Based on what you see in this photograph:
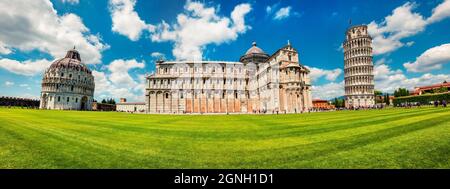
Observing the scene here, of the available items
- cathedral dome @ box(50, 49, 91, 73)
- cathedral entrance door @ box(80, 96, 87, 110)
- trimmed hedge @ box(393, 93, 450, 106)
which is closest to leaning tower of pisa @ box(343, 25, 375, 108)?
trimmed hedge @ box(393, 93, 450, 106)

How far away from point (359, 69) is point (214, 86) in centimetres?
6644

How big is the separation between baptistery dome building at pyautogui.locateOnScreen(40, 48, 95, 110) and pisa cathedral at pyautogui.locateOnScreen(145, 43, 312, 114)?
67164 mm

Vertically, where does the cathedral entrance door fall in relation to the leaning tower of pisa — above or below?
below

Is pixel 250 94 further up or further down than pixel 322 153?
further up

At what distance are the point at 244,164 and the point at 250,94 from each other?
64.4m

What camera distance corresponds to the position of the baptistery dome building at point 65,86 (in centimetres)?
9919

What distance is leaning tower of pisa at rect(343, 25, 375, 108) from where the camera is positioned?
84.6m

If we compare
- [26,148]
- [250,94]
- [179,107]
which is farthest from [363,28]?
[26,148]

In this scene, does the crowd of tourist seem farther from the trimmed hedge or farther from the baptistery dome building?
the trimmed hedge

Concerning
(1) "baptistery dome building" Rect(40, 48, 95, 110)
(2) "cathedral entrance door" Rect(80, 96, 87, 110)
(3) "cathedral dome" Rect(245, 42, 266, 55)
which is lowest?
(2) "cathedral entrance door" Rect(80, 96, 87, 110)

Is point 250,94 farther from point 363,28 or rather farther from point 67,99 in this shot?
point 67,99

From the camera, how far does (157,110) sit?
65125 millimetres

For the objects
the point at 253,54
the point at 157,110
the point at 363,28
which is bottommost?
the point at 157,110
